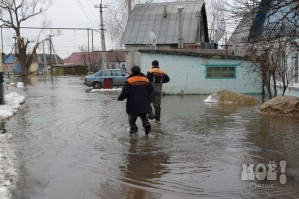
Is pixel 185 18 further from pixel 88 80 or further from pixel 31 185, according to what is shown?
pixel 31 185

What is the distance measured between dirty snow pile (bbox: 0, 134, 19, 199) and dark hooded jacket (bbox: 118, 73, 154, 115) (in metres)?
2.51

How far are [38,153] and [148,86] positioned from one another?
277 cm

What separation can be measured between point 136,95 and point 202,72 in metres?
13.0

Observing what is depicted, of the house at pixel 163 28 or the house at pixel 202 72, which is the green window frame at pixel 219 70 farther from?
the house at pixel 163 28

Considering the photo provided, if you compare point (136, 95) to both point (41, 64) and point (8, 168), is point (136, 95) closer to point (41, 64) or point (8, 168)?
point (8, 168)

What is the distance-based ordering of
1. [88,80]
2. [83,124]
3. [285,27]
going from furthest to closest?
1. [88,80]
2. [83,124]
3. [285,27]

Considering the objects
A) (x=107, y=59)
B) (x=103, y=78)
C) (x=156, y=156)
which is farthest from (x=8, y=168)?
(x=107, y=59)

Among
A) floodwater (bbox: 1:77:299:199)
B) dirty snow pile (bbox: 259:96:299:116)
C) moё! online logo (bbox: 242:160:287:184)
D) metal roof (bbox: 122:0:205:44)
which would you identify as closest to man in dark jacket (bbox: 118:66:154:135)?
floodwater (bbox: 1:77:299:199)

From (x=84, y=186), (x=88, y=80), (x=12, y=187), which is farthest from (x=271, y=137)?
(x=88, y=80)

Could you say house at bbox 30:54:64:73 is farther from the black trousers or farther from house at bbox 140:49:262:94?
the black trousers

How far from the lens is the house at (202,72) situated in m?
21.1

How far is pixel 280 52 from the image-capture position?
14734mm

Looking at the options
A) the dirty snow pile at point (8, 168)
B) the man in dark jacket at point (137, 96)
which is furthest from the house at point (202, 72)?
the dirty snow pile at point (8, 168)

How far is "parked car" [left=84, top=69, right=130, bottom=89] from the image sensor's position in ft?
91.1
